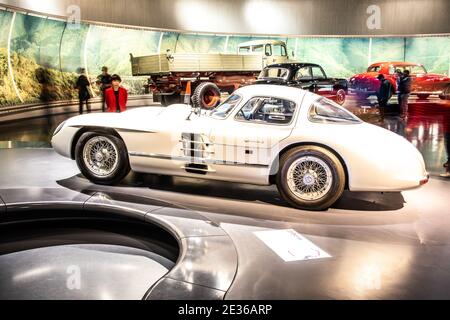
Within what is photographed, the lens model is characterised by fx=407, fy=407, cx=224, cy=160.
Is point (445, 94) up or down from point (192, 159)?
up

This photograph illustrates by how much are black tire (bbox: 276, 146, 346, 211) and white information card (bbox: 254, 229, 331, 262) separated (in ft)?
2.17

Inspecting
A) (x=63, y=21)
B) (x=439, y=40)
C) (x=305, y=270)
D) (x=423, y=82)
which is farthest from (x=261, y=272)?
(x=63, y=21)

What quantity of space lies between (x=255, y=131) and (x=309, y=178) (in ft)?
2.57

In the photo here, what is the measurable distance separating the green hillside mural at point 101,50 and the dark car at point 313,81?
24 cm

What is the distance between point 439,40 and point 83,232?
22.1 feet

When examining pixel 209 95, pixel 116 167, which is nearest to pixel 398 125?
pixel 209 95

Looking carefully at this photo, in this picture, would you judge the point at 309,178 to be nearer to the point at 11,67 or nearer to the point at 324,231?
the point at 324,231

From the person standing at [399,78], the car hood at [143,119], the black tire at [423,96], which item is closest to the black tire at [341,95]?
the person standing at [399,78]

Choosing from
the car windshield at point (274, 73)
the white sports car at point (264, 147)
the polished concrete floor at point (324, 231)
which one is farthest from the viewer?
the car windshield at point (274, 73)

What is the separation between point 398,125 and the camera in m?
7.53

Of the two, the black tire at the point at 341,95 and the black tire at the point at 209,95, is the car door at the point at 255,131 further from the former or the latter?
the black tire at the point at 341,95

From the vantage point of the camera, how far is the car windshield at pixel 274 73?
8.12 meters

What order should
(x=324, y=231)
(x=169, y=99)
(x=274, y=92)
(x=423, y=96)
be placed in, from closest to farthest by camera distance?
(x=324, y=231) → (x=274, y=92) → (x=423, y=96) → (x=169, y=99)

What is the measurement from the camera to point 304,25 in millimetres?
8211
